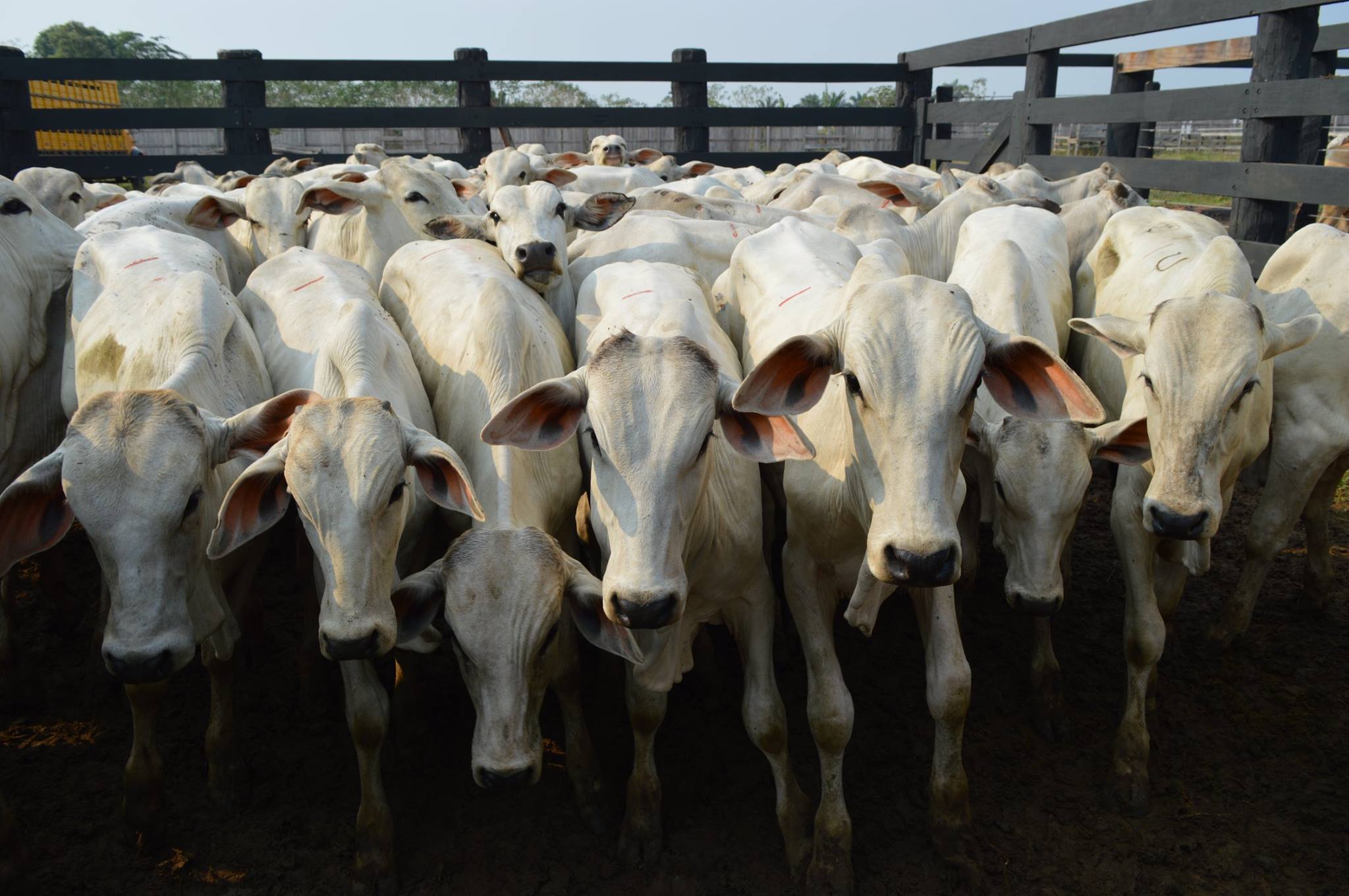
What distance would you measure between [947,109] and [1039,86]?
2.67 meters

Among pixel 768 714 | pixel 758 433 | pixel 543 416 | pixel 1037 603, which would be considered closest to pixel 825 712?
pixel 768 714

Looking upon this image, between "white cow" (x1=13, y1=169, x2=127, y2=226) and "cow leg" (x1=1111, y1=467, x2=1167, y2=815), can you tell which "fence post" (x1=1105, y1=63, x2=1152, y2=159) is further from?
"white cow" (x1=13, y1=169, x2=127, y2=226)

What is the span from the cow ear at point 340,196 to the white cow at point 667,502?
8.35ft

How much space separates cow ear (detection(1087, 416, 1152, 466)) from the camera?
385 centimetres

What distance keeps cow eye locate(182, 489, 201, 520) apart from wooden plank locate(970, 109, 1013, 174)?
29.3 ft

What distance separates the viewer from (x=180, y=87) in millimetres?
61625

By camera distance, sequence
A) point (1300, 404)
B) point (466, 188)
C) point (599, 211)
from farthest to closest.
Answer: point (466, 188)
point (599, 211)
point (1300, 404)

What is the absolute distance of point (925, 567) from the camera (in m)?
2.83

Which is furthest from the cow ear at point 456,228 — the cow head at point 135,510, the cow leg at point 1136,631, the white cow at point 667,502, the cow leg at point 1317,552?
the cow leg at point 1317,552

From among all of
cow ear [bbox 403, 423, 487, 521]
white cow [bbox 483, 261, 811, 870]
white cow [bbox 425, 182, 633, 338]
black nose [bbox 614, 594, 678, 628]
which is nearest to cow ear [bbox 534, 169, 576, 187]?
white cow [bbox 425, 182, 633, 338]

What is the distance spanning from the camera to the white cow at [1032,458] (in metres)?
3.76

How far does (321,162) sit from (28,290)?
7663mm

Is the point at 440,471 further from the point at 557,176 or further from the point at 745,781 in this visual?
→ the point at 557,176

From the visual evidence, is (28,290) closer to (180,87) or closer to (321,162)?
(321,162)
